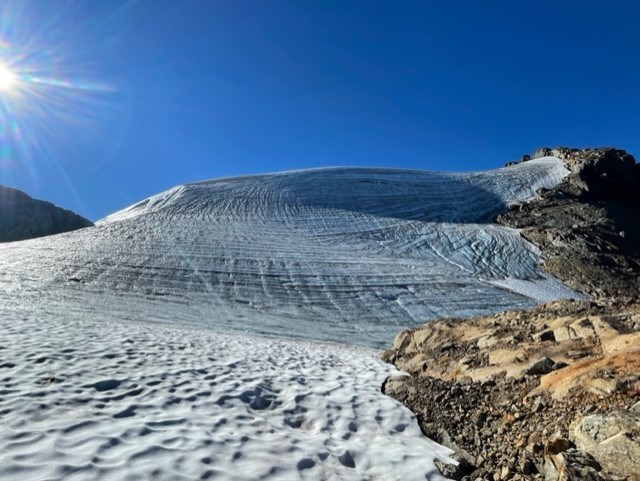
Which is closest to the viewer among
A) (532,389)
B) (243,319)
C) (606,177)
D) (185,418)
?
(185,418)

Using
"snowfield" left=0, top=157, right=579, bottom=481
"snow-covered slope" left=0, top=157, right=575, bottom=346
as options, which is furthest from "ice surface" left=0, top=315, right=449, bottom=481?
"snow-covered slope" left=0, top=157, right=575, bottom=346

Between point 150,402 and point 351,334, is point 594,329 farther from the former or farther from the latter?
point 351,334

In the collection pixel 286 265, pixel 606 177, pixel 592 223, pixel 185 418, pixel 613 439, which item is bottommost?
pixel 185 418

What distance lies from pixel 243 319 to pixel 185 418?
38.3 ft

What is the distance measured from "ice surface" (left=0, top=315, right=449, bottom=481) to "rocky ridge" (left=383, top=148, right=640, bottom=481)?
53 centimetres

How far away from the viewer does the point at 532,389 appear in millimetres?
5508

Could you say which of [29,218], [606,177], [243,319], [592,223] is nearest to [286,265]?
[243,319]

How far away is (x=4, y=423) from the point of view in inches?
172

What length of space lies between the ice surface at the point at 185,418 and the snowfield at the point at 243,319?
0.08 feet

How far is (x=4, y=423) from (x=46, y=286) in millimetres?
15101

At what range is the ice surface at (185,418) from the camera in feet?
13.2

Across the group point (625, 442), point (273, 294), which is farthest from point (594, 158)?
point (625, 442)

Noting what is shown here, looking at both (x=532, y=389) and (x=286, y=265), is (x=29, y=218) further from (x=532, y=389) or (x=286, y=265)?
(x=532, y=389)

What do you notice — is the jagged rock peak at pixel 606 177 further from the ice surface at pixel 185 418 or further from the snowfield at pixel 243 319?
the ice surface at pixel 185 418
